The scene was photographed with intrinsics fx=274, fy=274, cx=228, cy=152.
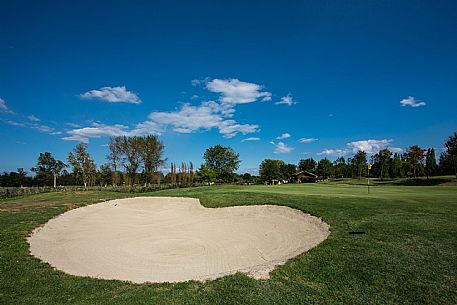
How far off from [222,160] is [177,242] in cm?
7601

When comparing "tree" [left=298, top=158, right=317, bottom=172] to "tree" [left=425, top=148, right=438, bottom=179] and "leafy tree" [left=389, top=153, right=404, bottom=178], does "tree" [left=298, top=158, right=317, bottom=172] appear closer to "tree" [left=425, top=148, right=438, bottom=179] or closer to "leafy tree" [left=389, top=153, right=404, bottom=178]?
"leafy tree" [left=389, top=153, right=404, bottom=178]

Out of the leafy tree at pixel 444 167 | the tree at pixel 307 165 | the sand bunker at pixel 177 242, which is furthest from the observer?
the tree at pixel 307 165

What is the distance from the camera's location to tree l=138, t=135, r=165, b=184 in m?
61.1

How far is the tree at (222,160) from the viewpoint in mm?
86250

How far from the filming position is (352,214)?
37.2 feet

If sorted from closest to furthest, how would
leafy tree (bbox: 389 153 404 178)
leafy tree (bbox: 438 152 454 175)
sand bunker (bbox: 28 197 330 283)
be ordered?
sand bunker (bbox: 28 197 330 283), leafy tree (bbox: 438 152 454 175), leafy tree (bbox: 389 153 404 178)

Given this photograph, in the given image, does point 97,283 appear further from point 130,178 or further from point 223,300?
point 130,178

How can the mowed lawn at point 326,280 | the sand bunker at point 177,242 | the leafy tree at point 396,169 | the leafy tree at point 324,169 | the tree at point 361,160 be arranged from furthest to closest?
the leafy tree at point 324,169
the tree at point 361,160
the leafy tree at point 396,169
the sand bunker at point 177,242
the mowed lawn at point 326,280

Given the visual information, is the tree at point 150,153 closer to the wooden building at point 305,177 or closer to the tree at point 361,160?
the wooden building at point 305,177

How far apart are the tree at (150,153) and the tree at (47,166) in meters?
19.9

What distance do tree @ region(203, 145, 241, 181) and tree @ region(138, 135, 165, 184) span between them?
2490 cm

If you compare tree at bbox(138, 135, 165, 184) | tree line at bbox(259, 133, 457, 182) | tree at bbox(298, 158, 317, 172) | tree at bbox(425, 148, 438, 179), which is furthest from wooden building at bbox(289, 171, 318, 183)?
tree at bbox(138, 135, 165, 184)

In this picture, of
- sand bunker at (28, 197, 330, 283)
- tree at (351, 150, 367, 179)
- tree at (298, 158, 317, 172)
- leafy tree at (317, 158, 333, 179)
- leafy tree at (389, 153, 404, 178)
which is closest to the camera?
sand bunker at (28, 197, 330, 283)

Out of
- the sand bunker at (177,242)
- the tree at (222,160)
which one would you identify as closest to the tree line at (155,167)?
the tree at (222,160)
